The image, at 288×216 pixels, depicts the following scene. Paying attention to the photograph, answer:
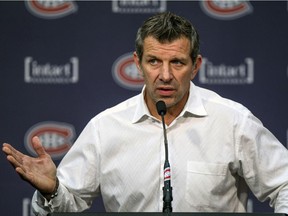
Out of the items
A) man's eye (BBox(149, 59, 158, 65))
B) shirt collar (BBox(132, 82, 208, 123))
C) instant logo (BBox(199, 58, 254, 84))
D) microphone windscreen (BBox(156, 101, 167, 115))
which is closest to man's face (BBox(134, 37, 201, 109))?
man's eye (BBox(149, 59, 158, 65))

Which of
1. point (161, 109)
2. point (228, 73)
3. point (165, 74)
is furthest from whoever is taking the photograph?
point (228, 73)

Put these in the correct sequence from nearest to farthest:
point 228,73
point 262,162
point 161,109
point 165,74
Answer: point 161,109, point 165,74, point 262,162, point 228,73

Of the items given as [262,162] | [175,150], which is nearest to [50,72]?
[175,150]

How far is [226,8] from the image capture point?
3.93m

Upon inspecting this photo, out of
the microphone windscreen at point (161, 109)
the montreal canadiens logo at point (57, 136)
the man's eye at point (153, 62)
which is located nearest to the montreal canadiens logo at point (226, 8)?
the montreal canadiens logo at point (57, 136)

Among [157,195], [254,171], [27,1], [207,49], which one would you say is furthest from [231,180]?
[27,1]

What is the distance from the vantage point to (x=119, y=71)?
3.93 m

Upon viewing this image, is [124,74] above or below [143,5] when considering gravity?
below

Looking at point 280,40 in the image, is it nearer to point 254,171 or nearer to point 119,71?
point 119,71

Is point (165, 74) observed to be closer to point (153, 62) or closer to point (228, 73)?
point (153, 62)

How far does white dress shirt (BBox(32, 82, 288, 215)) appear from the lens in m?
2.79

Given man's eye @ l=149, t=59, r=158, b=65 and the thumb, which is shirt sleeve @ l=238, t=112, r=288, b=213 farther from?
the thumb

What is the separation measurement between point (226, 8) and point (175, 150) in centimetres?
132

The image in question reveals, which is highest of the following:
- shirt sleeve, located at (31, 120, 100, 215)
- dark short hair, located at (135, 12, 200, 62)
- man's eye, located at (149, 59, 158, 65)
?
dark short hair, located at (135, 12, 200, 62)
